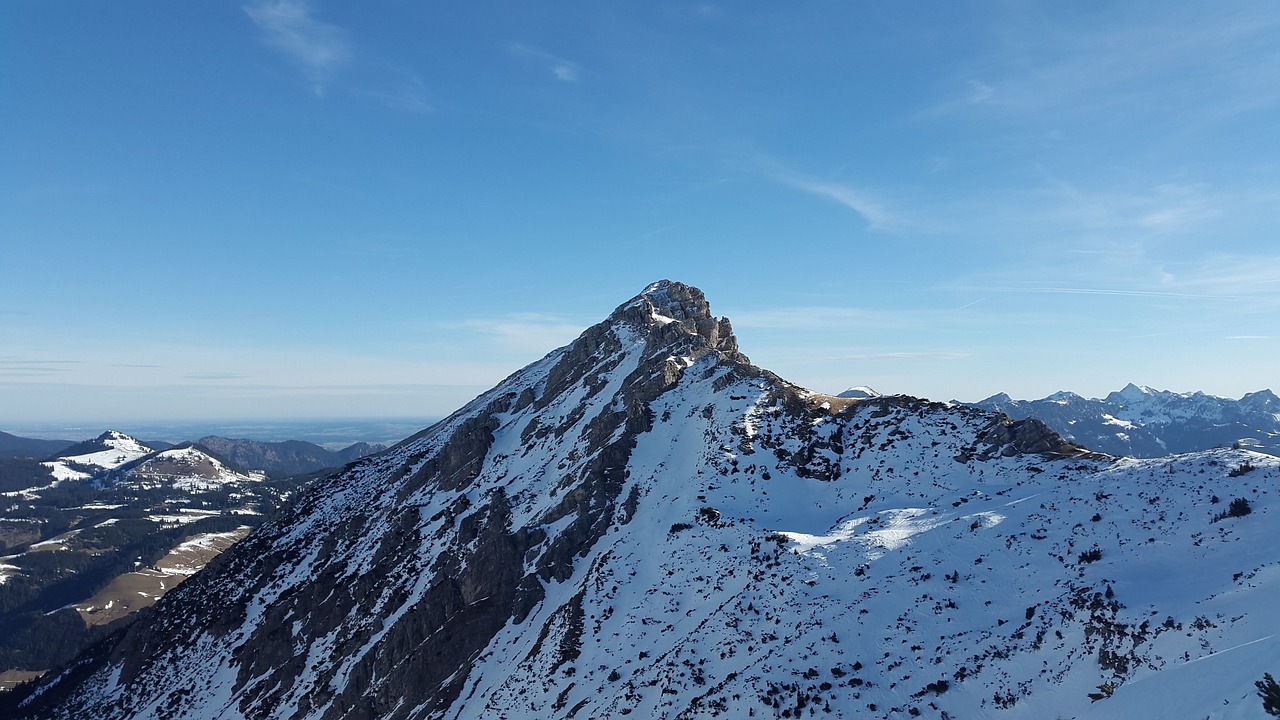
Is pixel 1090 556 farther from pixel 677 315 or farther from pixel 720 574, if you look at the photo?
pixel 677 315

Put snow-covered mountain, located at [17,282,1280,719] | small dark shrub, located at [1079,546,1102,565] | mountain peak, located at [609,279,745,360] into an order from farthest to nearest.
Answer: mountain peak, located at [609,279,745,360], small dark shrub, located at [1079,546,1102,565], snow-covered mountain, located at [17,282,1280,719]

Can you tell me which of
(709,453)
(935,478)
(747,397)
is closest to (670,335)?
(747,397)

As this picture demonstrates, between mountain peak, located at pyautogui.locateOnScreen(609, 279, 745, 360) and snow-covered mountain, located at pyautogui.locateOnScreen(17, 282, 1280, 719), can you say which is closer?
snow-covered mountain, located at pyautogui.locateOnScreen(17, 282, 1280, 719)

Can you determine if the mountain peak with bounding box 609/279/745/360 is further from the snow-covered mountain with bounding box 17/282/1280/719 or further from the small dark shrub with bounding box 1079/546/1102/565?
the small dark shrub with bounding box 1079/546/1102/565

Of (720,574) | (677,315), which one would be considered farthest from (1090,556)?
(677,315)

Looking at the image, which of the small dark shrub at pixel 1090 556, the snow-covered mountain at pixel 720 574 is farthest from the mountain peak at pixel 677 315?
the small dark shrub at pixel 1090 556

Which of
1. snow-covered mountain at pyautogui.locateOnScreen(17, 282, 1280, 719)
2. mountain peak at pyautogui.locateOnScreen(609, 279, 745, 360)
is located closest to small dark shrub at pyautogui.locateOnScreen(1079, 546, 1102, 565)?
snow-covered mountain at pyautogui.locateOnScreen(17, 282, 1280, 719)

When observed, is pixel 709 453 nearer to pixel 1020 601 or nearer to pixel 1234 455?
pixel 1020 601

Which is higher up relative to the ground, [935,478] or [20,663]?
[935,478]
